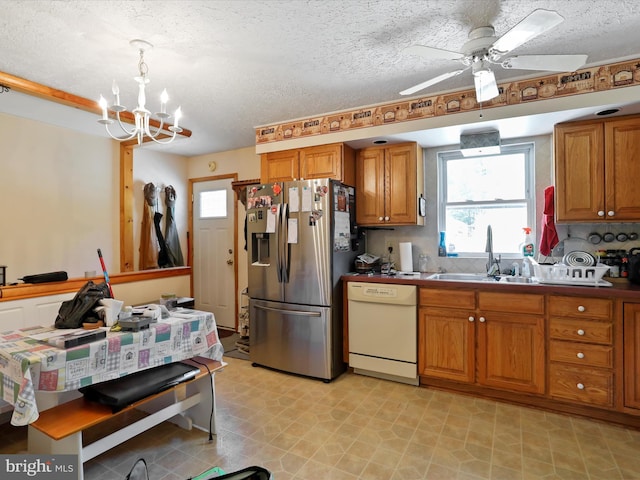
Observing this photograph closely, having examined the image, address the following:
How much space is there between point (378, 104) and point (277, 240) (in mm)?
1567

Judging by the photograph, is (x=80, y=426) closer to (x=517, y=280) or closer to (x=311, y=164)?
(x=311, y=164)

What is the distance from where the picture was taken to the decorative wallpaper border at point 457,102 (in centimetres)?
237

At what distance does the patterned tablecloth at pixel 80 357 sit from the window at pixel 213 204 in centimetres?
280

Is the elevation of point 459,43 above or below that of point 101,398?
above

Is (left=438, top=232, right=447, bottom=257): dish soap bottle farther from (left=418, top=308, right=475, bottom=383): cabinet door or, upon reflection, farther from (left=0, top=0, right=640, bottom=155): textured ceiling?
(left=0, top=0, right=640, bottom=155): textured ceiling

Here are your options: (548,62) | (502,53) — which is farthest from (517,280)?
(502,53)

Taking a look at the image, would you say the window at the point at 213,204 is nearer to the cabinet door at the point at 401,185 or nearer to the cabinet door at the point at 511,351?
the cabinet door at the point at 401,185

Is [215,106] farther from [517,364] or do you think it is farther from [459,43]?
[517,364]

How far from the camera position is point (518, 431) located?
229 cm

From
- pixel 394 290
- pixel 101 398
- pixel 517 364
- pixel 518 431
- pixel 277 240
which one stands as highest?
pixel 277 240

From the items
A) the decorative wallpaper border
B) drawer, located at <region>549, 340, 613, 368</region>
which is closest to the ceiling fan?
the decorative wallpaper border

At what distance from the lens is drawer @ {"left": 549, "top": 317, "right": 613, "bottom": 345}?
235cm

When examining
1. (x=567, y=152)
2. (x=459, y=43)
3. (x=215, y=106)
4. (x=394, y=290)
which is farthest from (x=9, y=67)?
(x=567, y=152)

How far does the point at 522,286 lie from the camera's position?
2574mm
